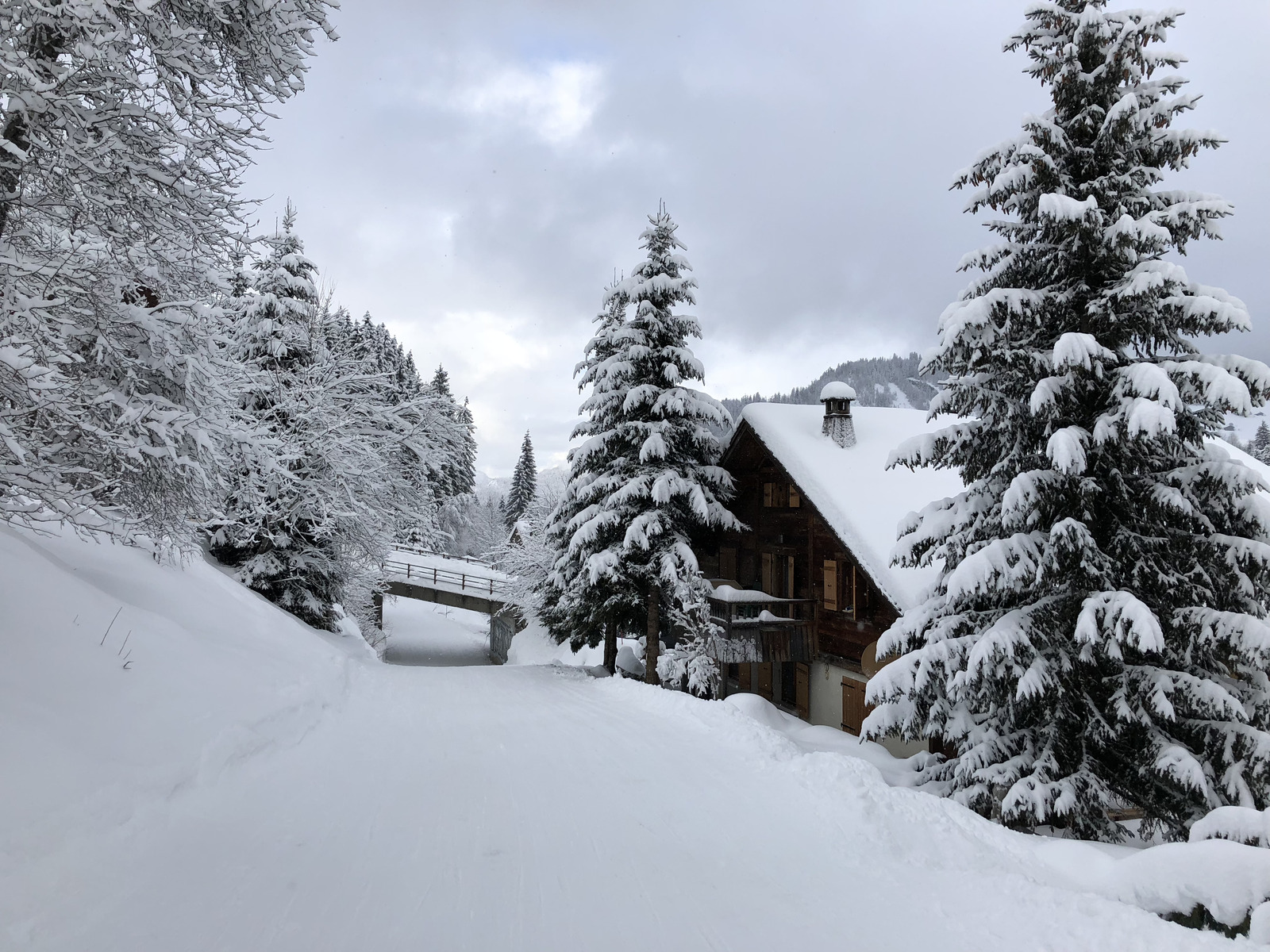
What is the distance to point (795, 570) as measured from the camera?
65.4 feet

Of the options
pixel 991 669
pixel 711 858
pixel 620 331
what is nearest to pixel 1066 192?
pixel 991 669

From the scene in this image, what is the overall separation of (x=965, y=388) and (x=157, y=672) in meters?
10.6

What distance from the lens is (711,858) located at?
5.72 meters

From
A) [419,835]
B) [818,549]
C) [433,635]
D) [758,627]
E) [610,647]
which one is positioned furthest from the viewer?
[433,635]

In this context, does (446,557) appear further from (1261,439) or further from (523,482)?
(1261,439)

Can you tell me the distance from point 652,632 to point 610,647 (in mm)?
2749

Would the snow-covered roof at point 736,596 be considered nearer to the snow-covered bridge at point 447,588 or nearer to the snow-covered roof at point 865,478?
the snow-covered roof at point 865,478

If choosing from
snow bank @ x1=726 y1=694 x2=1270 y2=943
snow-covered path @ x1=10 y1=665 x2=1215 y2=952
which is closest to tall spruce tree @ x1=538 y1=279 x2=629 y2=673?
snow-covered path @ x1=10 y1=665 x2=1215 y2=952

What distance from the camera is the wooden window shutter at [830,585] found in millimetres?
18125

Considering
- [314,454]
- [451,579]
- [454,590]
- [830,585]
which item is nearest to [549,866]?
[830,585]

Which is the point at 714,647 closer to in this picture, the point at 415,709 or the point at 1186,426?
the point at 415,709

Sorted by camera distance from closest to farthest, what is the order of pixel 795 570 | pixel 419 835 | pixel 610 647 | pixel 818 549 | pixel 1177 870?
pixel 1177 870 < pixel 419 835 < pixel 818 549 < pixel 795 570 < pixel 610 647

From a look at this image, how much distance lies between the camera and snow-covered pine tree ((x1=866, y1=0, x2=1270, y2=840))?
747 centimetres

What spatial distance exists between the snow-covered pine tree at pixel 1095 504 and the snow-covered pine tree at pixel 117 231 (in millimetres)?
8569
